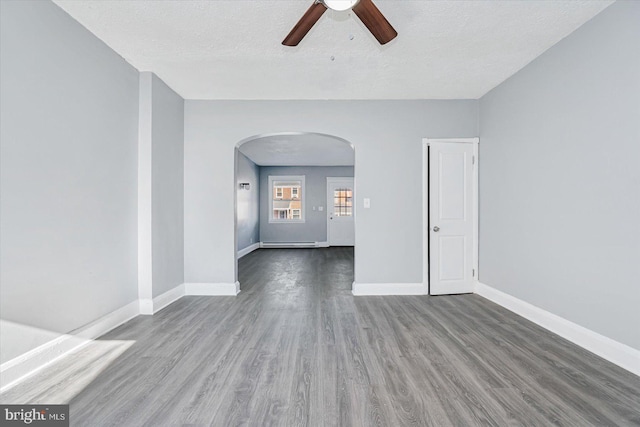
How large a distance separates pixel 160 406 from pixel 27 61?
2346 millimetres

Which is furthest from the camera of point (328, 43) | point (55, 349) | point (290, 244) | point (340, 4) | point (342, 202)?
point (342, 202)

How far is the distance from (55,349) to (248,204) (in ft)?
20.6

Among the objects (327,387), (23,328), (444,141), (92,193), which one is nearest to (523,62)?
(444,141)

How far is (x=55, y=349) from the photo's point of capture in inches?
87.7

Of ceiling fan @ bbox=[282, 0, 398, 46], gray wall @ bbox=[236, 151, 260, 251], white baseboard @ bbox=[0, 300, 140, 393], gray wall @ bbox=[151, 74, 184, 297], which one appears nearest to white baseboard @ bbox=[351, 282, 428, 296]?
gray wall @ bbox=[151, 74, 184, 297]

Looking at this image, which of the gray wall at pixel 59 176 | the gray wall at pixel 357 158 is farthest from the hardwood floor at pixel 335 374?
the gray wall at pixel 357 158

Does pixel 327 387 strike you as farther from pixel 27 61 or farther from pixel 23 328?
pixel 27 61

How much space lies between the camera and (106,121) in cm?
280

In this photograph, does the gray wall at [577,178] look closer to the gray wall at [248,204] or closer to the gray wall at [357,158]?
the gray wall at [357,158]

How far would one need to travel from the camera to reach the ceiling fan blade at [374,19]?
183 cm

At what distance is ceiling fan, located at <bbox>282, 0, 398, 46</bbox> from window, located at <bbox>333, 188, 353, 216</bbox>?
745 cm

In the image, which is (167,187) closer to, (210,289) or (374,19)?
(210,289)

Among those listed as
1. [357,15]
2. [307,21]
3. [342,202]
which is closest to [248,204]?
[342,202]

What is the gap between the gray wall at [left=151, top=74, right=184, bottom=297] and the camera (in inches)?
134
